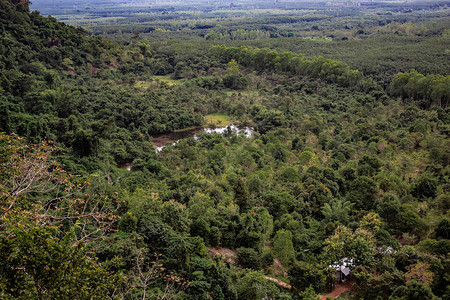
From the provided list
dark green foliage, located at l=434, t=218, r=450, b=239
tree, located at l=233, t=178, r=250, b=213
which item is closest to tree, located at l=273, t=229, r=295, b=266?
tree, located at l=233, t=178, r=250, b=213

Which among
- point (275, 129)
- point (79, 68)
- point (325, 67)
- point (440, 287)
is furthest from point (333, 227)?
point (79, 68)

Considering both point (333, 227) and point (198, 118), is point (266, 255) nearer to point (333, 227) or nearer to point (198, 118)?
point (333, 227)

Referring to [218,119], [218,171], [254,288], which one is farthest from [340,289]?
[218,119]

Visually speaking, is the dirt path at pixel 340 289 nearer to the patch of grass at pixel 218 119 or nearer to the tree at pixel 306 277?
the tree at pixel 306 277

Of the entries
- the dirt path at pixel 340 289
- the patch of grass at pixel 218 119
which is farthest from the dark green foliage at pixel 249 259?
the patch of grass at pixel 218 119

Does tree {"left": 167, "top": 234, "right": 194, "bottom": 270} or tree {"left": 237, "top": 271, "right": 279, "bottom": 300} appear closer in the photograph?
tree {"left": 237, "top": 271, "right": 279, "bottom": 300}

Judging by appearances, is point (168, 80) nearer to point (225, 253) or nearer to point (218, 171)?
point (218, 171)

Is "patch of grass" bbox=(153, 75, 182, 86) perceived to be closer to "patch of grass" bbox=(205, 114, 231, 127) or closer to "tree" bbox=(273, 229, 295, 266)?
"patch of grass" bbox=(205, 114, 231, 127)
